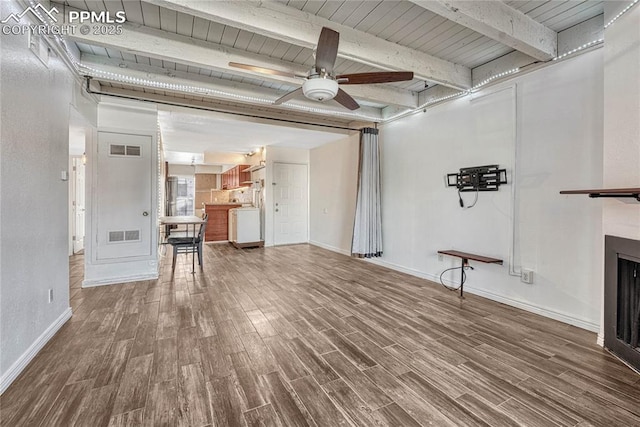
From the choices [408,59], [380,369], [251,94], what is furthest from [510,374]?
[251,94]

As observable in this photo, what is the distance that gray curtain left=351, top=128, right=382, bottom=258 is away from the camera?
5117 millimetres

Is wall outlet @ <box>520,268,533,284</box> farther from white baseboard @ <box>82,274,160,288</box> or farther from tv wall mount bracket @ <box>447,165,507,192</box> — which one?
white baseboard @ <box>82,274,160,288</box>

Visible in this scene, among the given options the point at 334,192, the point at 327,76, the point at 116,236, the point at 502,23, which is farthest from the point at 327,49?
the point at 334,192

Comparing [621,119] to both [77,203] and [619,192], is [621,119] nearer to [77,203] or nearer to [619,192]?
[619,192]

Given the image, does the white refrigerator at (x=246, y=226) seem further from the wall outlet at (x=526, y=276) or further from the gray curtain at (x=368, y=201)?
the wall outlet at (x=526, y=276)

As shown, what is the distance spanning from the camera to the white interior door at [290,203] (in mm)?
7508

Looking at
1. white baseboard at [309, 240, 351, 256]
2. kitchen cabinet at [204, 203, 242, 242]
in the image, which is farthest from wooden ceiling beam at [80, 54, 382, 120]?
kitchen cabinet at [204, 203, 242, 242]

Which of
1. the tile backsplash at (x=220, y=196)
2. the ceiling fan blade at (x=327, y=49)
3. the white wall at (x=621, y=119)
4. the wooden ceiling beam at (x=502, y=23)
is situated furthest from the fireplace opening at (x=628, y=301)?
the tile backsplash at (x=220, y=196)

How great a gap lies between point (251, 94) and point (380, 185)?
8.98ft

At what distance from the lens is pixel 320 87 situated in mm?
2352

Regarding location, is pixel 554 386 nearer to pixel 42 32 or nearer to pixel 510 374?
pixel 510 374

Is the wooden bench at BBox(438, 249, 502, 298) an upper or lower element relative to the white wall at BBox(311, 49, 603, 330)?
lower

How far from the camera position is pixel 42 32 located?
2352mm

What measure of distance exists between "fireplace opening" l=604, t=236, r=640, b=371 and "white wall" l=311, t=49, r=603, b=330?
1.21ft
